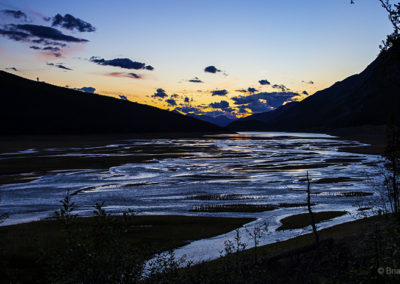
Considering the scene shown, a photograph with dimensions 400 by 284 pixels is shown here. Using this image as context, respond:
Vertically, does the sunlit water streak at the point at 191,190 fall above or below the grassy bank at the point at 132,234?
above

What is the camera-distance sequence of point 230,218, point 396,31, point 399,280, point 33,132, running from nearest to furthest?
1. point 399,280
2. point 396,31
3. point 230,218
4. point 33,132

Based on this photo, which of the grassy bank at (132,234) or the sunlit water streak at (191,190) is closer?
the grassy bank at (132,234)

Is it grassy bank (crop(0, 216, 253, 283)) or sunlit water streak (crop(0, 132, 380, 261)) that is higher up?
sunlit water streak (crop(0, 132, 380, 261))

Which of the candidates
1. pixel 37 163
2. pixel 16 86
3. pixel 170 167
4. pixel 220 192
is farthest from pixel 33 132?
pixel 220 192

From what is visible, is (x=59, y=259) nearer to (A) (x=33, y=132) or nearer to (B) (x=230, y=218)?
(B) (x=230, y=218)

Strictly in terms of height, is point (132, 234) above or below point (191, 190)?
below

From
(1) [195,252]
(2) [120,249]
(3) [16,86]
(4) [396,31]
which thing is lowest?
(1) [195,252]

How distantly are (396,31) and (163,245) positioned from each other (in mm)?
15764

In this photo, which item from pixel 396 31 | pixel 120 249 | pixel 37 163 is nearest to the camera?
pixel 120 249

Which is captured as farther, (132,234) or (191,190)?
(191,190)

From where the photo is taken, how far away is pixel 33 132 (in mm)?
173500

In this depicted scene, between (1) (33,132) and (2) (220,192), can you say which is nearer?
(2) (220,192)

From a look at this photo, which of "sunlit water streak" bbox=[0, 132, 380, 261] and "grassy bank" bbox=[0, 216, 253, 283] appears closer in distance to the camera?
"grassy bank" bbox=[0, 216, 253, 283]

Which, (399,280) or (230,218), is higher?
(399,280)
